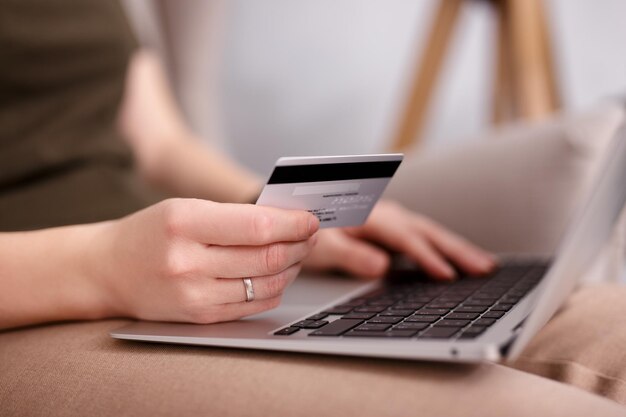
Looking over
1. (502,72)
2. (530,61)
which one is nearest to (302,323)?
(530,61)

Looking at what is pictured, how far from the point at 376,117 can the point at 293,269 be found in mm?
1637

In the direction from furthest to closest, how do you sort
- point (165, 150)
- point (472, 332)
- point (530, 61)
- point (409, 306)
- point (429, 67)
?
point (429, 67) → point (530, 61) → point (165, 150) → point (409, 306) → point (472, 332)

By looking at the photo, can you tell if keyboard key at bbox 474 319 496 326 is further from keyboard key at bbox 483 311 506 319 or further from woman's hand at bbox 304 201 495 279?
woman's hand at bbox 304 201 495 279

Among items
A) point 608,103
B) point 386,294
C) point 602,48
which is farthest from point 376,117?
point 386,294

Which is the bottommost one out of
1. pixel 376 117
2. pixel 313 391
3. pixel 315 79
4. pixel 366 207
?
pixel 313 391

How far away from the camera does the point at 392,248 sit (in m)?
0.73

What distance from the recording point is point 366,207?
0.48 metres

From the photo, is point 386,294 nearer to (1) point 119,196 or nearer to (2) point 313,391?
(2) point 313,391

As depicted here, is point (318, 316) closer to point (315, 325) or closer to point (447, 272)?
point (315, 325)

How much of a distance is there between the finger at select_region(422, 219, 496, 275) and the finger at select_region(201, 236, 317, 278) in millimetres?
305

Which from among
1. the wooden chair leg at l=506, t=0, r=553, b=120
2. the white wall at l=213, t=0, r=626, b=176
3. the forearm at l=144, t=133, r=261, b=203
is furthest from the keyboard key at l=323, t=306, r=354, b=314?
the white wall at l=213, t=0, r=626, b=176

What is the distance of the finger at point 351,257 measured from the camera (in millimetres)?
691

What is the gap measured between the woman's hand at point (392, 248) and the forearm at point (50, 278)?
0.28 metres

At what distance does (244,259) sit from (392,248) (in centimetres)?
33
